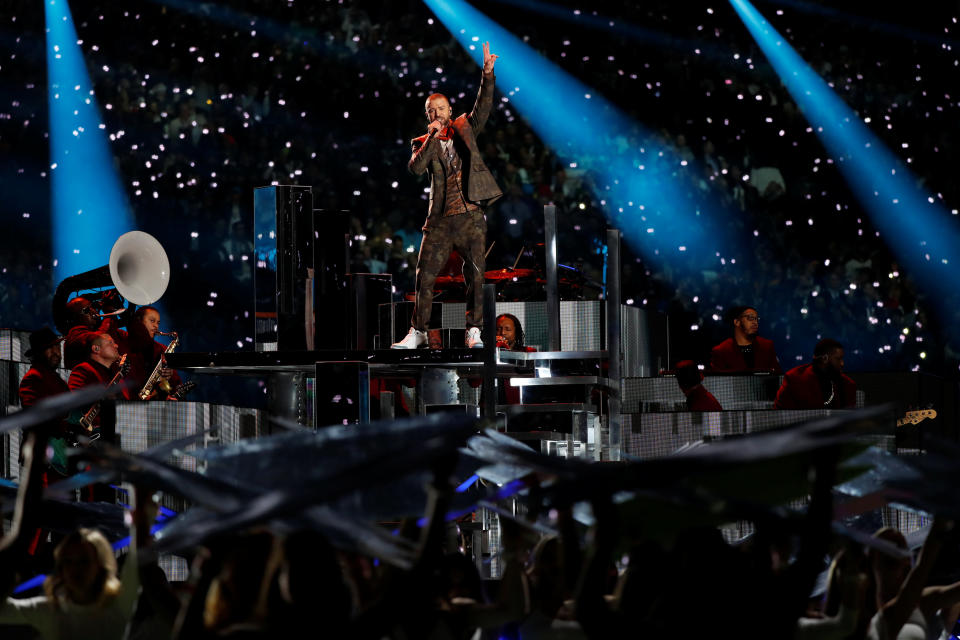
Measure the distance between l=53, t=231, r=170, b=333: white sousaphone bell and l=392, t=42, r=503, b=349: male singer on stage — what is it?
9.88ft

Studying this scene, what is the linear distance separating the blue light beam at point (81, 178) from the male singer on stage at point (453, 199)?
7518 millimetres

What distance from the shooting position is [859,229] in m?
13.2

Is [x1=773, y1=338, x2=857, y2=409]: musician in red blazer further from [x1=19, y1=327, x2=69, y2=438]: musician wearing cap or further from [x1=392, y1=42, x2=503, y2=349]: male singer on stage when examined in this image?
[x1=19, y1=327, x2=69, y2=438]: musician wearing cap

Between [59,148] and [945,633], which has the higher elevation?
[59,148]

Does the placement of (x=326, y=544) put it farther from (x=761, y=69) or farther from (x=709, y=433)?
(x=761, y=69)

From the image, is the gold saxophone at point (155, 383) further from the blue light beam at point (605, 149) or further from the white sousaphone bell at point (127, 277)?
the blue light beam at point (605, 149)

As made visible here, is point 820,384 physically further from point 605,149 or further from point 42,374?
point 605,149

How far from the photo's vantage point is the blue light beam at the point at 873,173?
13125 millimetres

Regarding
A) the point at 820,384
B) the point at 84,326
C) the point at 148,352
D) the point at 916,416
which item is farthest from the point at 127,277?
the point at 916,416

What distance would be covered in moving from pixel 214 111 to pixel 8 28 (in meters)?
2.56

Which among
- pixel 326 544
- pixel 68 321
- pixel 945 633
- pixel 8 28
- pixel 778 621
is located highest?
pixel 8 28

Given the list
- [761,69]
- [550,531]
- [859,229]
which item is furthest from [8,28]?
[550,531]

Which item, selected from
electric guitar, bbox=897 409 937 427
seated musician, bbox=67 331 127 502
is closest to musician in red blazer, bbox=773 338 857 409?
electric guitar, bbox=897 409 937 427

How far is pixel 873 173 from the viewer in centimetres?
1339
